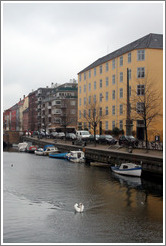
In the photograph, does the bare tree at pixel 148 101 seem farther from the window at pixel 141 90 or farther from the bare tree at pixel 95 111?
the bare tree at pixel 95 111

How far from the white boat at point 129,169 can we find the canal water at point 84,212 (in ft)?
2.63

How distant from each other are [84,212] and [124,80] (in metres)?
47.8

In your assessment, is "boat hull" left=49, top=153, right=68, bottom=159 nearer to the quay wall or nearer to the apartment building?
the quay wall

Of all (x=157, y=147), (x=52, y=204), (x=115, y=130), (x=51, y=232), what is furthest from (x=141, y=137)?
(x=51, y=232)

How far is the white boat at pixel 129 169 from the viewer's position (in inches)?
1329

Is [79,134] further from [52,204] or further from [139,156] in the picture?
[52,204]

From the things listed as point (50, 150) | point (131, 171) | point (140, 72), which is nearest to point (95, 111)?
point (140, 72)

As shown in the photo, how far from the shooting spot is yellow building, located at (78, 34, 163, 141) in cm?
5938

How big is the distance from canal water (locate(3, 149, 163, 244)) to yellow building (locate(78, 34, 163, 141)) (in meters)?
24.5

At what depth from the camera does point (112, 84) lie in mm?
70125

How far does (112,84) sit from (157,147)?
115ft

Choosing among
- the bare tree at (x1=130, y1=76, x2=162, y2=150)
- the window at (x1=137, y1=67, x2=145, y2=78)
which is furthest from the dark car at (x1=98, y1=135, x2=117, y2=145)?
the window at (x1=137, y1=67, x2=145, y2=78)

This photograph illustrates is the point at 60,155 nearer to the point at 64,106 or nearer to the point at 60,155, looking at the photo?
the point at 60,155

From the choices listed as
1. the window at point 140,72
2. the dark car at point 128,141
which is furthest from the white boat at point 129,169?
the window at point 140,72
